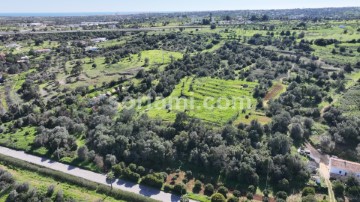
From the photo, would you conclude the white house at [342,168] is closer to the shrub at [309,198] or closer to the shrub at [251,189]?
the shrub at [309,198]

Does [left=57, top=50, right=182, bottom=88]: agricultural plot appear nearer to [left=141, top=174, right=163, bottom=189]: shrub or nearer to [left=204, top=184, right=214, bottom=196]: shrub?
[left=141, top=174, right=163, bottom=189]: shrub

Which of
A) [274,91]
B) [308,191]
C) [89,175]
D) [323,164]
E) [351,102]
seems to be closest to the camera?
[308,191]

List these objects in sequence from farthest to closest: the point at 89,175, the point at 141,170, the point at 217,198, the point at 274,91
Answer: the point at 274,91
the point at 89,175
the point at 141,170
the point at 217,198

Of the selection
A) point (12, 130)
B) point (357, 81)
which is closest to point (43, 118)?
point (12, 130)

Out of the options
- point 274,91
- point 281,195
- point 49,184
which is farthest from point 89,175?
point 274,91

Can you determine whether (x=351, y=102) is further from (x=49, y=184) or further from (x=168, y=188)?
(x=49, y=184)

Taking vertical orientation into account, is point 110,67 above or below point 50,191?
above

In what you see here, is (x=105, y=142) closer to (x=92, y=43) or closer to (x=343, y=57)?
(x=343, y=57)
